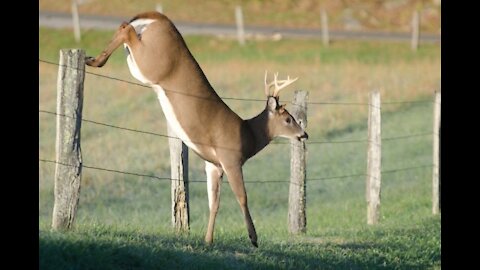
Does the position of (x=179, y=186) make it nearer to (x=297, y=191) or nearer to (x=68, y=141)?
(x=68, y=141)

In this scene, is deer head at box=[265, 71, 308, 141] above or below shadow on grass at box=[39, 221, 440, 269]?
above

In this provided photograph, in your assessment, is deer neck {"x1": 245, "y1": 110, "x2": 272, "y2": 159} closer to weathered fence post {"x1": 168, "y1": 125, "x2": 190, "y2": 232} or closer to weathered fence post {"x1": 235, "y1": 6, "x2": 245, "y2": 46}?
weathered fence post {"x1": 168, "y1": 125, "x2": 190, "y2": 232}

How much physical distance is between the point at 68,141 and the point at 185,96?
1376mm

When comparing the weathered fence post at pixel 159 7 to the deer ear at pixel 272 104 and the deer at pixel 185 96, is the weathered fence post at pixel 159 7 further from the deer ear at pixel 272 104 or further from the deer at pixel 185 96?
the deer at pixel 185 96

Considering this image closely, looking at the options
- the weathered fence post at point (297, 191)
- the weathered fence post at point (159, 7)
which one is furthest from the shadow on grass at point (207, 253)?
the weathered fence post at point (159, 7)

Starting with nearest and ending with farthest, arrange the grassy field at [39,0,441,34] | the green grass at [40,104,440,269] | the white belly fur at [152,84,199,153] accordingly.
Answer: the green grass at [40,104,440,269] → the white belly fur at [152,84,199,153] → the grassy field at [39,0,441,34]

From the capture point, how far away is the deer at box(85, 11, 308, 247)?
485 inches

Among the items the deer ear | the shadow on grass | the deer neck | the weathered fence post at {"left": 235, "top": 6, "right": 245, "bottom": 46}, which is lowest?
the shadow on grass

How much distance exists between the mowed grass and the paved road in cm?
139

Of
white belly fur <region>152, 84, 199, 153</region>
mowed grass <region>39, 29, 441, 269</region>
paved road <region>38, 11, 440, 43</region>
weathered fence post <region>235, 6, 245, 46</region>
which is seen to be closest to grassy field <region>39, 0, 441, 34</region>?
paved road <region>38, 11, 440, 43</region>

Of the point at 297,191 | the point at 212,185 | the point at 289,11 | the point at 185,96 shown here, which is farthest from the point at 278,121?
the point at 289,11
